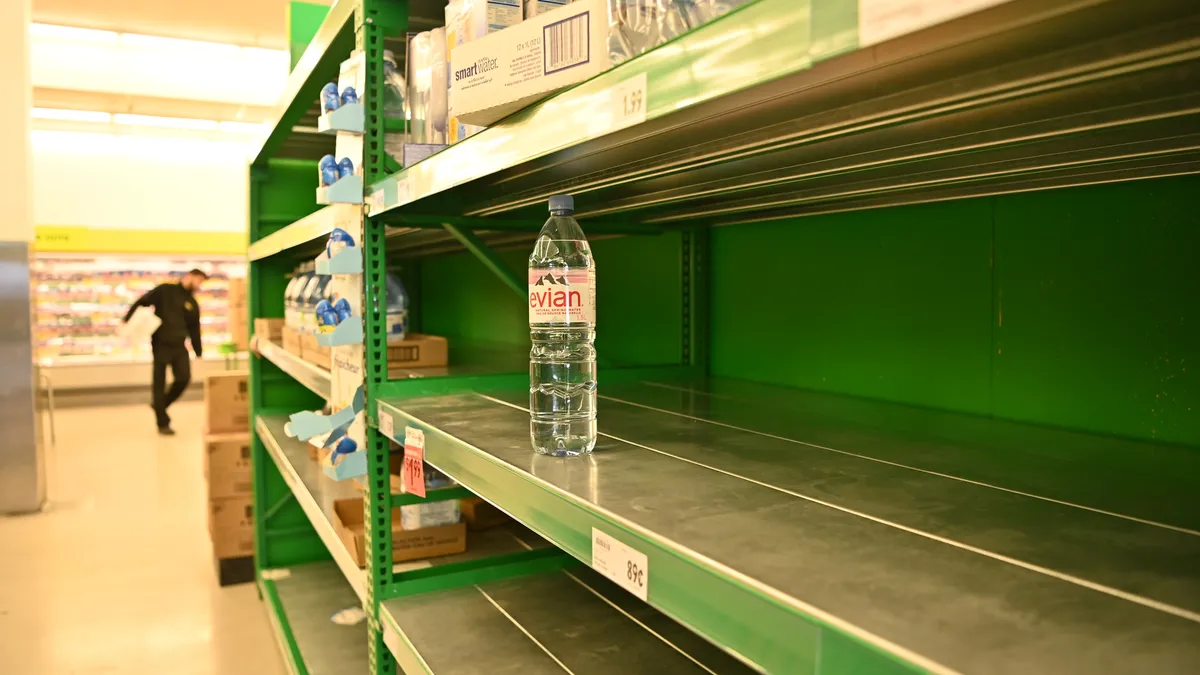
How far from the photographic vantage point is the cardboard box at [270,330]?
3695mm

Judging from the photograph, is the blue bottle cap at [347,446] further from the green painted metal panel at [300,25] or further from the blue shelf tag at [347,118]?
the green painted metal panel at [300,25]

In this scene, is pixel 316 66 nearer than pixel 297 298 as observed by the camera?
Yes

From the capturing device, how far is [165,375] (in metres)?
7.56

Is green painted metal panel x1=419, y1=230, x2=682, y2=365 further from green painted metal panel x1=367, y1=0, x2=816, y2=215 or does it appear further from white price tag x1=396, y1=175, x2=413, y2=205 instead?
green painted metal panel x1=367, y1=0, x2=816, y2=215

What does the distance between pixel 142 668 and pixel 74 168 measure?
27.5 feet

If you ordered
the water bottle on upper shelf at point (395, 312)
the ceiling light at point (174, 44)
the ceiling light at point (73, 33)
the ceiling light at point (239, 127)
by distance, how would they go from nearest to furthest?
the water bottle on upper shelf at point (395, 312) < the ceiling light at point (73, 33) < the ceiling light at point (174, 44) < the ceiling light at point (239, 127)

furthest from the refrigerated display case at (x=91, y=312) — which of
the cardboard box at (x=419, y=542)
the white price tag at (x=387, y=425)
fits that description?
the white price tag at (x=387, y=425)

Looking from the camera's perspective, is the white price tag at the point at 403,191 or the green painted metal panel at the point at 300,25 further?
the green painted metal panel at the point at 300,25

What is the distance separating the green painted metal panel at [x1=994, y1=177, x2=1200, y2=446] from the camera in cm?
114

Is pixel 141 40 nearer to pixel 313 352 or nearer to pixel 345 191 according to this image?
pixel 313 352

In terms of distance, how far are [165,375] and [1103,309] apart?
25.9ft

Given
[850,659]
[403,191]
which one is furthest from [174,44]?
[850,659]

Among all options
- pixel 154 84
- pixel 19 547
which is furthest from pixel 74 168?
pixel 19 547

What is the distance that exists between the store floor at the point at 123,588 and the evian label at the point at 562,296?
2.28 metres
